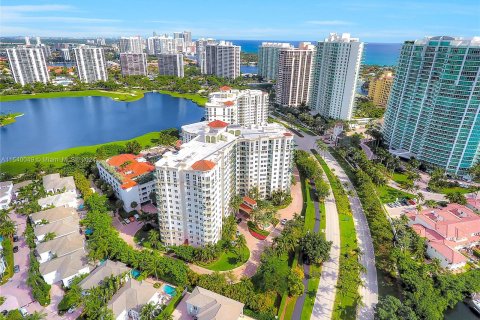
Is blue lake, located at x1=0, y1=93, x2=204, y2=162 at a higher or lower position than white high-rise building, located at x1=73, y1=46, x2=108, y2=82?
lower

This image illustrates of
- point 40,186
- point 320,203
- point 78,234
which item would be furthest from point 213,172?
point 40,186

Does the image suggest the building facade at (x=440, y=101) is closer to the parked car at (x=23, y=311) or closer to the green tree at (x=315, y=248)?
the green tree at (x=315, y=248)

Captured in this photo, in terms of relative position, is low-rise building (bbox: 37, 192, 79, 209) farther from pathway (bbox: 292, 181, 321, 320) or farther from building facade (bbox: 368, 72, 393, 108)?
building facade (bbox: 368, 72, 393, 108)

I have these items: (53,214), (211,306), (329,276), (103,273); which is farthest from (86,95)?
(329,276)

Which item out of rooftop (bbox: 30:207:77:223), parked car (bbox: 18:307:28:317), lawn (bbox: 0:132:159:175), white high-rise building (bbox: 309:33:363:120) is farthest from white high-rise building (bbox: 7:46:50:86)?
parked car (bbox: 18:307:28:317)

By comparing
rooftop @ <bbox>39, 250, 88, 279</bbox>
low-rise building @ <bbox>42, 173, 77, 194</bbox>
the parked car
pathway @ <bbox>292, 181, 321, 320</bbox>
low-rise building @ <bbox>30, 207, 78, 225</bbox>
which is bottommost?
pathway @ <bbox>292, 181, 321, 320</bbox>


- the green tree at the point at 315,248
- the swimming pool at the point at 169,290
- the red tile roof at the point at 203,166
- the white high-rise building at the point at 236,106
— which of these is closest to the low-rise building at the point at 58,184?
the swimming pool at the point at 169,290

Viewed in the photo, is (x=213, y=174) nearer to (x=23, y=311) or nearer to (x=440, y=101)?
(x=23, y=311)
